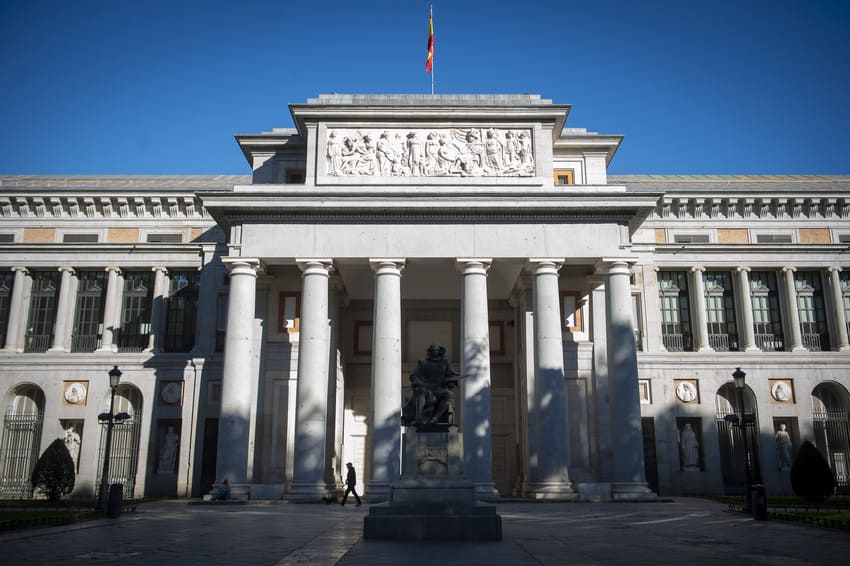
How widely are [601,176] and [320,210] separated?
13.6m

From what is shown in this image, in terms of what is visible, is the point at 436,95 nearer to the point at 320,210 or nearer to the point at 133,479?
the point at 320,210

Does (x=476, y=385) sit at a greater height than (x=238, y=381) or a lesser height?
lesser

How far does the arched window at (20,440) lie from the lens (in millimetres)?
36812

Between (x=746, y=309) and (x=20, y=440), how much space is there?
38.8 meters

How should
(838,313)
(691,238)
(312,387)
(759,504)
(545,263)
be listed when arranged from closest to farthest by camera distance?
(759,504), (312,387), (545,263), (838,313), (691,238)

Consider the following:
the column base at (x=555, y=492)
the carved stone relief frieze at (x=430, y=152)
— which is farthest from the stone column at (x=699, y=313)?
the column base at (x=555, y=492)

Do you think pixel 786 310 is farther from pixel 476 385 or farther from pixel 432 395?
pixel 432 395

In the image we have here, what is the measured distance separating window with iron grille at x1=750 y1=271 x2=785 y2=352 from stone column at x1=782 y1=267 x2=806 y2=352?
2.12 feet

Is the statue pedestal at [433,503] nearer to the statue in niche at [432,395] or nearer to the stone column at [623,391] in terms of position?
the statue in niche at [432,395]

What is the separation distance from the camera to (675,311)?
39.5 m

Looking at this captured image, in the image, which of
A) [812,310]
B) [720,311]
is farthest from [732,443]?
[812,310]

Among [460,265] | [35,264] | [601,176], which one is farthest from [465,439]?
[35,264]

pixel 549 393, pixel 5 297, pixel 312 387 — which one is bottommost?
pixel 549 393

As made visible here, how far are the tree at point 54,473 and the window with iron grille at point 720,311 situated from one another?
3129cm
